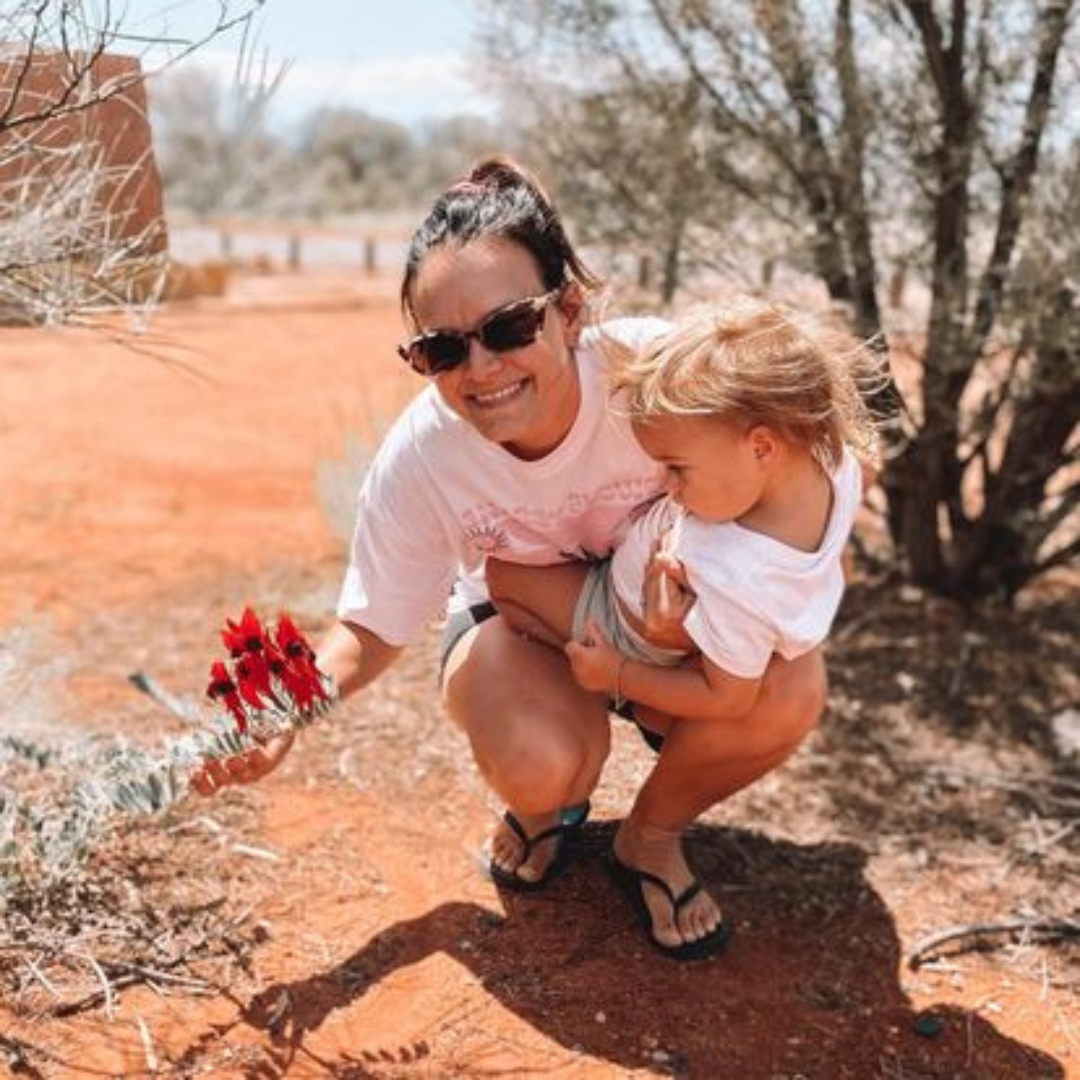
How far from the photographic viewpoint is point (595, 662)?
7.94ft

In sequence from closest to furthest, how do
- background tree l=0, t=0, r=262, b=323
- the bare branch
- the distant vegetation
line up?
1. background tree l=0, t=0, r=262, b=323
2. the bare branch
3. the distant vegetation

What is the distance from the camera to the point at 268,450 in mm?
7371

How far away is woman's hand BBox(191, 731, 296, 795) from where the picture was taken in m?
2.30

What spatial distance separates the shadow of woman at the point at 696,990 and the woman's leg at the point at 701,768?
0.31ft

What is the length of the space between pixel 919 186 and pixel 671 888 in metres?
2.28

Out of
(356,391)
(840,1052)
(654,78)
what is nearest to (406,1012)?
(840,1052)

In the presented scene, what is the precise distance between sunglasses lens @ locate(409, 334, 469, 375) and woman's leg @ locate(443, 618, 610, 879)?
1.88 feet

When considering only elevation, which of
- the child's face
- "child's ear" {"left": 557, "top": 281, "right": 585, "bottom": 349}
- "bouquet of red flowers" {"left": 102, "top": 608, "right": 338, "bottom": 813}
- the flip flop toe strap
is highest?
"child's ear" {"left": 557, "top": 281, "right": 585, "bottom": 349}

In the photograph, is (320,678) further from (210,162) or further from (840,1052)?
(210,162)

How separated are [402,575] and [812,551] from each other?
2.45 ft

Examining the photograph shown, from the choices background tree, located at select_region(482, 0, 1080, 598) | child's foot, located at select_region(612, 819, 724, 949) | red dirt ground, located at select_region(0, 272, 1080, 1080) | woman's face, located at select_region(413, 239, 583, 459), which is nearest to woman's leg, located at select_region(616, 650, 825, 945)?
child's foot, located at select_region(612, 819, 724, 949)

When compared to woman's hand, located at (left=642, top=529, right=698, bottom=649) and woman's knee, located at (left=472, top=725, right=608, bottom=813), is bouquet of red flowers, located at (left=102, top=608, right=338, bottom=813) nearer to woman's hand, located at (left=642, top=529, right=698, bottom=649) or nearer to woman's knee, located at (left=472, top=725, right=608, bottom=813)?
woman's knee, located at (left=472, top=725, right=608, bottom=813)

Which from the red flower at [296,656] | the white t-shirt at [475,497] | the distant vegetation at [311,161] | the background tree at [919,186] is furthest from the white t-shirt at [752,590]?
the distant vegetation at [311,161]

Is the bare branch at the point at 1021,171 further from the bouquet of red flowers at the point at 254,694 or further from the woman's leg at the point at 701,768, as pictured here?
the bouquet of red flowers at the point at 254,694
